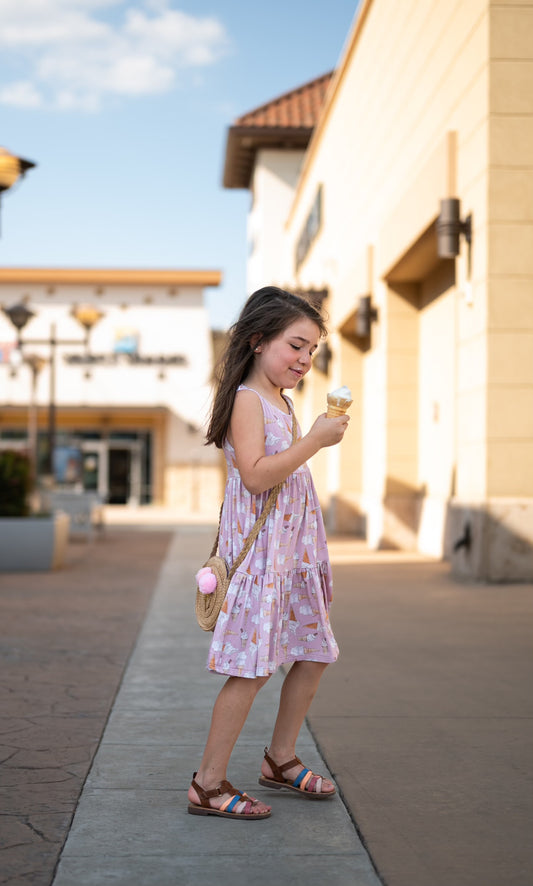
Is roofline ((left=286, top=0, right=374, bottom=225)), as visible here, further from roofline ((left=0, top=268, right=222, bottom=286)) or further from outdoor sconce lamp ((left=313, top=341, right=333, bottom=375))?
roofline ((left=0, top=268, right=222, bottom=286))

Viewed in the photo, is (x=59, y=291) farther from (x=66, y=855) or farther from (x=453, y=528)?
(x=66, y=855)

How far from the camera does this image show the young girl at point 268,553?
305cm

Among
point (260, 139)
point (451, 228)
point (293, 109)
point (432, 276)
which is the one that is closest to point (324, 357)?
point (432, 276)

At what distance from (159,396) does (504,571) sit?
2792 centimetres

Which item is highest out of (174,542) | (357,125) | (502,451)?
(357,125)

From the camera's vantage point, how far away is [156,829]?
292cm

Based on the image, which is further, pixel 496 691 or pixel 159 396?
pixel 159 396

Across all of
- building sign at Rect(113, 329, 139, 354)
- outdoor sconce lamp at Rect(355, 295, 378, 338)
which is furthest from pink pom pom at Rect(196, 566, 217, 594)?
building sign at Rect(113, 329, 139, 354)

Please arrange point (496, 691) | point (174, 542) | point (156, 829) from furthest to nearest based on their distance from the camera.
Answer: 1. point (174, 542)
2. point (496, 691)
3. point (156, 829)

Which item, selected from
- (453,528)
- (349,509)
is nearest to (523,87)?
(453,528)

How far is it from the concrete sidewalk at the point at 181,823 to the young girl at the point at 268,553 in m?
0.12

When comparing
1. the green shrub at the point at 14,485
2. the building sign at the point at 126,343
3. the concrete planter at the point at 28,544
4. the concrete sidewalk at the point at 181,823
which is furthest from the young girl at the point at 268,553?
the building sign at the point at 126,343

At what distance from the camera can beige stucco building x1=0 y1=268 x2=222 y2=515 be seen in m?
35.5

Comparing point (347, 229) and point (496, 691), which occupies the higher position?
point (347, 229)
